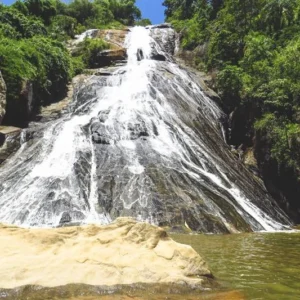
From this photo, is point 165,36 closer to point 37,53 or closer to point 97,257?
point 37,53

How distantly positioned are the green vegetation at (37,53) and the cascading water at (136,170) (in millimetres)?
2575

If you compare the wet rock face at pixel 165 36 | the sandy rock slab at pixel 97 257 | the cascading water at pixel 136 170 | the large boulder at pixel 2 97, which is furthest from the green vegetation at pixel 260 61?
the sandy rock slab at pixel 97 257

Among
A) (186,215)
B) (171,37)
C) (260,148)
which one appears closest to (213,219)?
(186,215)

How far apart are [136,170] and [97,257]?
11.1 m

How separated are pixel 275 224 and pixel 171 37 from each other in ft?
111

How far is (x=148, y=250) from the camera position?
6707 mm

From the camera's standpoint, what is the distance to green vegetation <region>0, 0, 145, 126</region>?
78.3 feet

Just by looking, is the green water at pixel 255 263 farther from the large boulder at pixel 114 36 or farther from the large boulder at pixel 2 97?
the large boulder at pixel 114 36

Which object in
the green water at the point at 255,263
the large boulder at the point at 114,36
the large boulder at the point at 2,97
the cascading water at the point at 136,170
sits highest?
the large boulder at the point at 114,36

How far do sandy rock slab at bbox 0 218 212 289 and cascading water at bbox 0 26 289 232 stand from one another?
7.13 m

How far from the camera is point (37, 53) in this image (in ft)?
89.8

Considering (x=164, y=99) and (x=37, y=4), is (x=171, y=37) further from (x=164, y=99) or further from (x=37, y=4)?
(x=164, y=99)

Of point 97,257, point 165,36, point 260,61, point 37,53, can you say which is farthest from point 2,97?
point 165,36

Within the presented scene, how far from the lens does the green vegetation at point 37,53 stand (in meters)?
23.9
